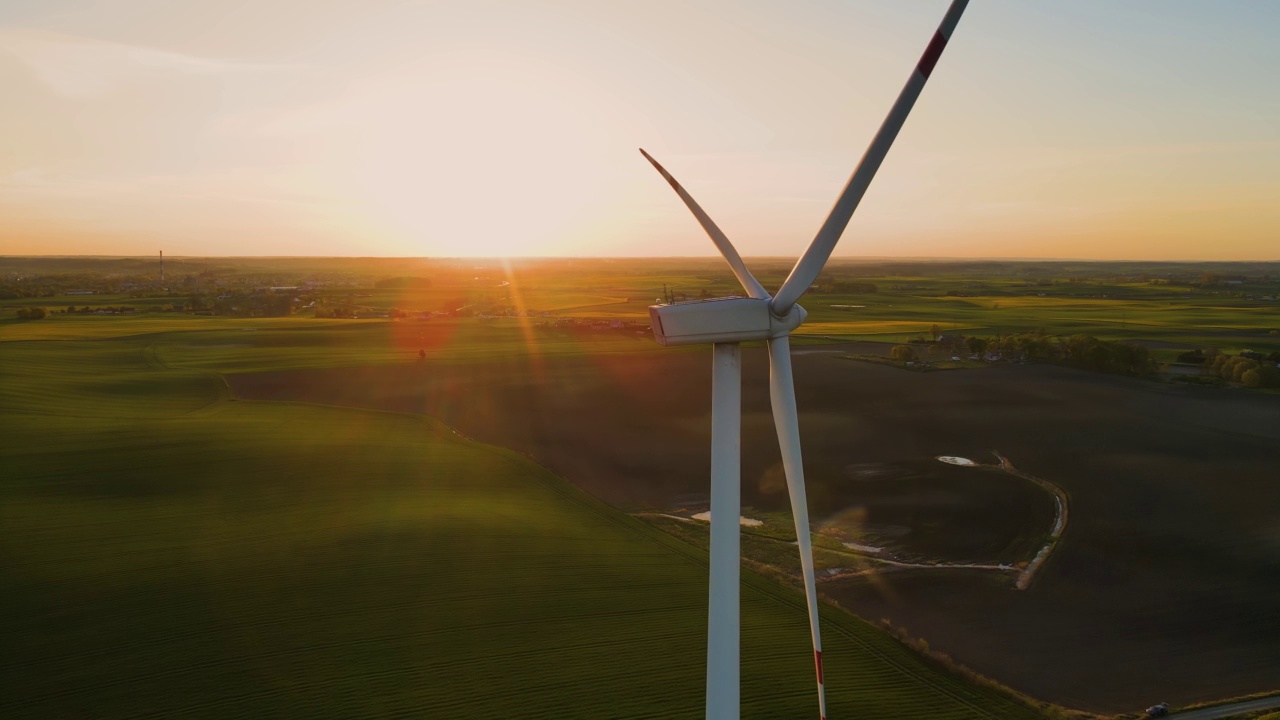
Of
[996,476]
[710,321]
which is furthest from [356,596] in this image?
[996,476]

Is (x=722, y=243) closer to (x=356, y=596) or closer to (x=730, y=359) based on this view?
(x=730, y=359)

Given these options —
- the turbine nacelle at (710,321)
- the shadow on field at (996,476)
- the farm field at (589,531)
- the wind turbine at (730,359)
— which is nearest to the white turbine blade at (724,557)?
the wind turbine at (730,359)

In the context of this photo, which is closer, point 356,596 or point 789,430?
point 789,430

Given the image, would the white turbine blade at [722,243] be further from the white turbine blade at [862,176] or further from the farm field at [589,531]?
the farm field at [589,531]

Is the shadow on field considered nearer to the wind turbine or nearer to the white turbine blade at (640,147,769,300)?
the wind turbine

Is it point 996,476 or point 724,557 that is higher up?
point 724,557

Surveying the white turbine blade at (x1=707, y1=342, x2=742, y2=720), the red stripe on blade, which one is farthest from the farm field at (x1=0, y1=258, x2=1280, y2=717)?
the red stripe on blade
